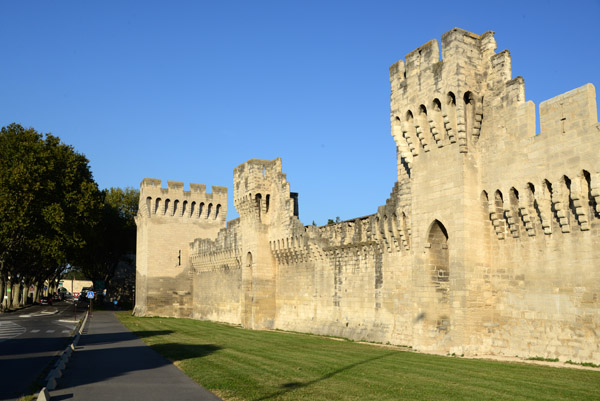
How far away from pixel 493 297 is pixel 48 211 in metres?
36.4

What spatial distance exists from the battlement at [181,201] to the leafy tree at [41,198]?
4.71 metres

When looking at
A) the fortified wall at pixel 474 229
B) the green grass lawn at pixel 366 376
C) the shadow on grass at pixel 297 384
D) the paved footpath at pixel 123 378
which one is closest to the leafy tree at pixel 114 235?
the fortified wall at pixel 474 229

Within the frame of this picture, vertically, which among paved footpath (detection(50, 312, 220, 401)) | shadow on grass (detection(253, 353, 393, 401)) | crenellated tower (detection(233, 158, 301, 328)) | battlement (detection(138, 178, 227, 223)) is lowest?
paved footpath (detection(50, 312, 220, 401))

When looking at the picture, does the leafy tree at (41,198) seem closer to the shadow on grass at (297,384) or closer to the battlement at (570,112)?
the shadow on grass at (297,384)

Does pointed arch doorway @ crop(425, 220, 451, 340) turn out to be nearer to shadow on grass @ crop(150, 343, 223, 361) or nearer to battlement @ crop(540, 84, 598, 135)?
battlement @ crop(540, 84, 598, 135)

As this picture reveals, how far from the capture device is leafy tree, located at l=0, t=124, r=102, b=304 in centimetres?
4147

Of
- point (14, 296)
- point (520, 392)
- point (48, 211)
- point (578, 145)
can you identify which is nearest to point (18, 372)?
point (520, 392)

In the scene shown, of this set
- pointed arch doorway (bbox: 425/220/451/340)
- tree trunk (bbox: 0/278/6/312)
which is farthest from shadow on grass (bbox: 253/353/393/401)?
tree trunk (bbox: 0/278/6/312)

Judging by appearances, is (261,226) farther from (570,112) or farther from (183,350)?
(570,112)

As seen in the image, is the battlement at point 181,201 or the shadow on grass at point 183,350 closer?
the shadow on grass at point 183,350

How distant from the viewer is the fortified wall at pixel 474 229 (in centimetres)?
1461

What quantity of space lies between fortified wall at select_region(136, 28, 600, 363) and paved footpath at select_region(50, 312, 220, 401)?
8.64 meters

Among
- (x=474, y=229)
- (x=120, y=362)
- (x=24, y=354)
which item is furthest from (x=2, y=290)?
(x=474, y=229)

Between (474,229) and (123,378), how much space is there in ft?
35.3
